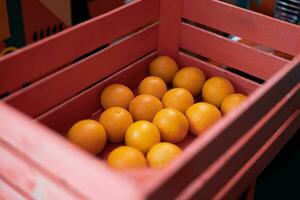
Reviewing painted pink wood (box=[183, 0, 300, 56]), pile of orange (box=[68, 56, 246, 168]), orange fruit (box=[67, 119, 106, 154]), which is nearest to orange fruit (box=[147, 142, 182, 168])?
pile of orange (box=[68, 56, 246, 168])

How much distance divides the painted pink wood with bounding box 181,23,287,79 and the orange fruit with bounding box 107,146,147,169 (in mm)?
339

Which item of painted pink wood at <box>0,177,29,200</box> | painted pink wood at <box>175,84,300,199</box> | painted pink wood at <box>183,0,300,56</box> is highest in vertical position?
painted pink wood at <box>183,0,300,56</box>

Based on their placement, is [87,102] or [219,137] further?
[87,102]

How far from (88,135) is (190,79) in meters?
0.28

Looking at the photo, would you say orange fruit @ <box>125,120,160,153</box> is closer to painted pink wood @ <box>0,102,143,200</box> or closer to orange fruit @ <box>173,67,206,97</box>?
orange fruit @ <box>173,67,206,97</box>

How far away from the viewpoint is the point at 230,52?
3.27 feet

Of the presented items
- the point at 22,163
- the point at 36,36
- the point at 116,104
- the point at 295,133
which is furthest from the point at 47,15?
the point at 295,133

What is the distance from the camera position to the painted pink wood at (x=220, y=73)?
991 mm

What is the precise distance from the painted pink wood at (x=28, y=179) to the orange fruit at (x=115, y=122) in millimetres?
291

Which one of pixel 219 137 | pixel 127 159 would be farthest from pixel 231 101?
pixel 219 137

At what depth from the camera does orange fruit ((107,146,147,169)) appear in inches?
30.0

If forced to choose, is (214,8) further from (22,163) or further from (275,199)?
A: (22,163)

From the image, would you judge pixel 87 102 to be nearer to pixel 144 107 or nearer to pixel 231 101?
pixel 144 107

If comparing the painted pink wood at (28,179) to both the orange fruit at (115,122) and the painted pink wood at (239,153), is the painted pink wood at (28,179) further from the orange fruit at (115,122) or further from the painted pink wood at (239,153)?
the orange fruit at (115,122)
